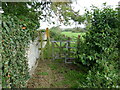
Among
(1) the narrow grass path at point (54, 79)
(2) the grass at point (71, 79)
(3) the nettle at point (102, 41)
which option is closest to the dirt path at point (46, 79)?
(1) the narrow grass path at point (54, 79)

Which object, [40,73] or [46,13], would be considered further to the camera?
[46,13]

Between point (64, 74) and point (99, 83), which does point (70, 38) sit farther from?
point (99, 83)

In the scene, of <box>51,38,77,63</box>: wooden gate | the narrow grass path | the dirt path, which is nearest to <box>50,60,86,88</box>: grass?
the narrow grass path

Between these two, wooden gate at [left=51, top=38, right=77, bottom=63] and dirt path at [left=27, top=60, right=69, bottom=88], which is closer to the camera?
dirt path at [left=27, top=60, right=69, bottom=88]

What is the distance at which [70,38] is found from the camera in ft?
19.5

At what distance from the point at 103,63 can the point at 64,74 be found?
5.17 feet

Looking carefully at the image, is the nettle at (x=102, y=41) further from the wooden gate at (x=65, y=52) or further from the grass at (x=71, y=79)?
the wooden gate at (x=65, y=52)

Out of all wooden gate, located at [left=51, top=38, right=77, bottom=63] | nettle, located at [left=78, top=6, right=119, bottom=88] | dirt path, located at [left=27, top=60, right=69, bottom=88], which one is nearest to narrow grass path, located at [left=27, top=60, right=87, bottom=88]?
dirt path, located at [left=27, top=60, right=69, bottom=88]

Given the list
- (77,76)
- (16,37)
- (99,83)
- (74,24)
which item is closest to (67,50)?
(74,24)

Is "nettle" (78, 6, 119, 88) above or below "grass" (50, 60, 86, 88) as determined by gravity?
above

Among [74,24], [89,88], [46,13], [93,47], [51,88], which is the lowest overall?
[51,88]

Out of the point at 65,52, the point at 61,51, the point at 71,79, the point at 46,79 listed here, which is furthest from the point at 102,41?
the point at 61,51

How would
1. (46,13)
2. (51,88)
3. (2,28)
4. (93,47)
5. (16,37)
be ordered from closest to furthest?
(2,28) < (16,37) < (51,88) < (93,47) < (46,13)

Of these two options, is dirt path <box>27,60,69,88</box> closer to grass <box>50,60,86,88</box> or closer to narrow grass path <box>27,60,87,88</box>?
narrow grass path <box>27,60,87,88</box>
